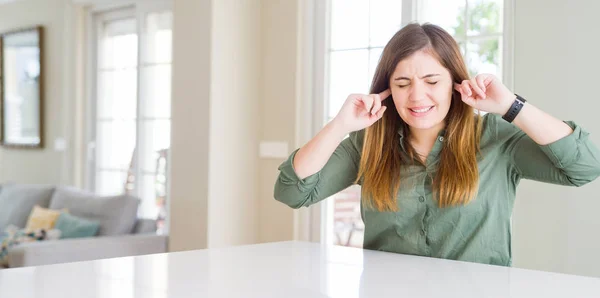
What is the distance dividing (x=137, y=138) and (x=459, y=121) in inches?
151

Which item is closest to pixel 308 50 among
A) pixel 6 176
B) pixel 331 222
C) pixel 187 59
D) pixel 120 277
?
pixel 187 59

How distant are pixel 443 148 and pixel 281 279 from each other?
68 centimetres

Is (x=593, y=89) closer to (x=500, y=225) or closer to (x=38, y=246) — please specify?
(x=500, y=225)

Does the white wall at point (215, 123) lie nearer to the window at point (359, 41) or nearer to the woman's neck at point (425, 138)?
the window at point (359, 41)

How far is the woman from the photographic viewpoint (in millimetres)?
1760

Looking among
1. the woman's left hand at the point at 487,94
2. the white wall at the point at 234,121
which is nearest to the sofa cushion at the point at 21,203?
the white wall at the point at 234,121

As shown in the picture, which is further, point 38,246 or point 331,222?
point 331,222

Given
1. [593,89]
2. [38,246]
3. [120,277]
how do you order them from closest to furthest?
[120,277] < [593,89] < [38,246]

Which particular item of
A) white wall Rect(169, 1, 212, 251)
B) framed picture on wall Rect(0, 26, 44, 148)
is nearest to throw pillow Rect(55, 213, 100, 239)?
white wall Rect(169, 1, 212, 251)

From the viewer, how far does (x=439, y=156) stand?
1.87m

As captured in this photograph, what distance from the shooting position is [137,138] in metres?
5.31

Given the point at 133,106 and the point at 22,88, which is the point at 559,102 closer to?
the point at 133,106

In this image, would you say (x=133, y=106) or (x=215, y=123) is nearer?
(x=215, y=123)

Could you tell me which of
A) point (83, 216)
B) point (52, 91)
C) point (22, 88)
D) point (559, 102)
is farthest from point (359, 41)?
point (22, 88)
